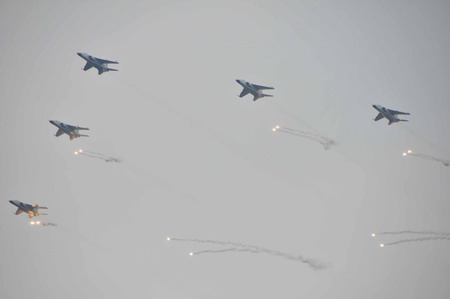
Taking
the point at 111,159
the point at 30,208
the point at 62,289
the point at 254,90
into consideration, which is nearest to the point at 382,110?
the point at 254,90

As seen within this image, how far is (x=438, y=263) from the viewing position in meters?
156

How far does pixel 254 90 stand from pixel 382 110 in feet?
86.2

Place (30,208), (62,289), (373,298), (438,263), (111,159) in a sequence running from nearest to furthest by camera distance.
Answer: (30,208) < (111,159) < (373,298) < (438,263) < (62,289)

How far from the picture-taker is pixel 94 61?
9575 cm

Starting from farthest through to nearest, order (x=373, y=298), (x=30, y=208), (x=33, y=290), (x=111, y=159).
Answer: (x=33, y=290)
(x=373, y=298)
(x=111, y=159)
(x=30, y=208)

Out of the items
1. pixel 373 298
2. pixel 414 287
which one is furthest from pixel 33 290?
pixel 414 287

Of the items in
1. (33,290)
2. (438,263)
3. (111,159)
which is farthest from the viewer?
(33,290)

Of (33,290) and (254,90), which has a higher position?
(254,90)

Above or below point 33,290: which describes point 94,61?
above

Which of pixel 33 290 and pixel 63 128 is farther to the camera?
pixel 33 290

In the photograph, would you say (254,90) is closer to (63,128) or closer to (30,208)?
(63,128)

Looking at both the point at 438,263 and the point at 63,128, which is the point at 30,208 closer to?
the point at 63,128

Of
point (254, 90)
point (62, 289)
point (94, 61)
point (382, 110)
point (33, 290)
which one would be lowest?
point (33, 290)

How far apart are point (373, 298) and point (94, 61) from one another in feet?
356
